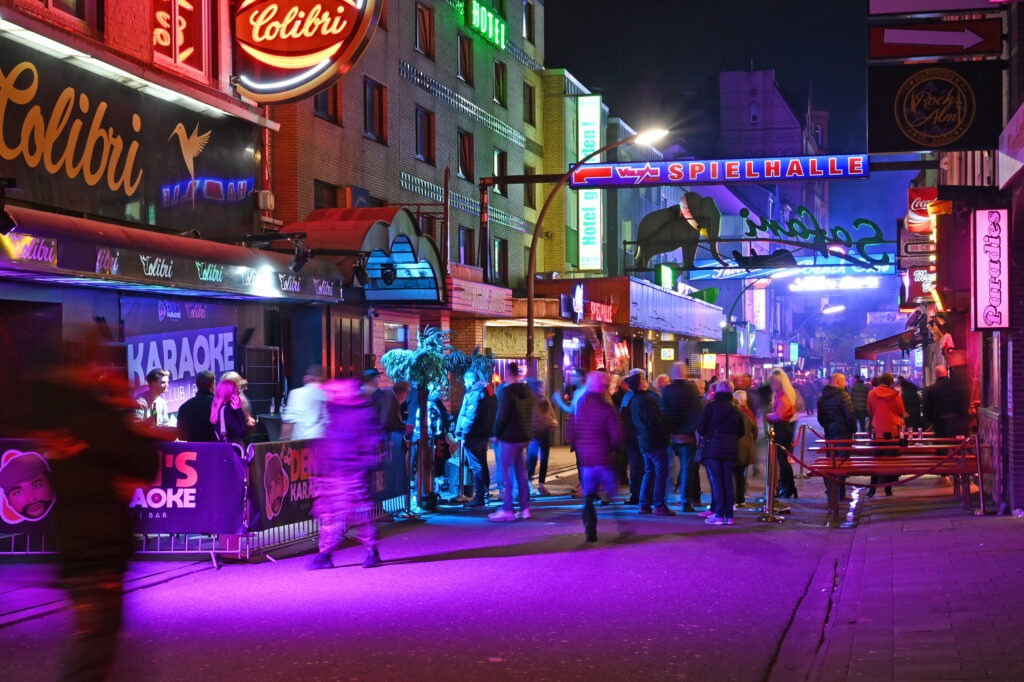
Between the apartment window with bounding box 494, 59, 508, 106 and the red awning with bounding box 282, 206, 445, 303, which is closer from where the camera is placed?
the red awning with bounding box 282, 206, 445, 303

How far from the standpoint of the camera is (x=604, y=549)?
12289 mm

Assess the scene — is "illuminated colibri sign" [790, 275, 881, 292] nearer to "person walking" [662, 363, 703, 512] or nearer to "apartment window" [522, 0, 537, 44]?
"apartment window" [522, 0, 537, 44]

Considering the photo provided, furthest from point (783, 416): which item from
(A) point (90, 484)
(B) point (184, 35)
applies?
(A) point (90, 484)

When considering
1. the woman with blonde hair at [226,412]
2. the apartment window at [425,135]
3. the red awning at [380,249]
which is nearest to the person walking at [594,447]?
the woman with blonde hair at [226,412]

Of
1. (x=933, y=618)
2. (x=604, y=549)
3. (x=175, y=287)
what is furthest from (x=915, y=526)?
(x=175, y=287)

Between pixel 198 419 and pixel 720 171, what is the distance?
14.9 metres

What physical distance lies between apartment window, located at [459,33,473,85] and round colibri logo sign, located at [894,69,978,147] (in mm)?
16972

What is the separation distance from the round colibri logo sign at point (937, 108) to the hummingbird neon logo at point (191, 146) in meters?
9.47

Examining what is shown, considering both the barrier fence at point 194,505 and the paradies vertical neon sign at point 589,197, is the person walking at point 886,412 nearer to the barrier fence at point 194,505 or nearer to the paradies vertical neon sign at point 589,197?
the barrier fence at point 194,505

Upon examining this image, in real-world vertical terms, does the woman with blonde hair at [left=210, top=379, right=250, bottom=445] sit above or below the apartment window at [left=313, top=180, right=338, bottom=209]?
below

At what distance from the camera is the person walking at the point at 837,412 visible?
18828 mm

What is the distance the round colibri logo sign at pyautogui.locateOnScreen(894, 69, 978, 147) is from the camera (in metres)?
14.0

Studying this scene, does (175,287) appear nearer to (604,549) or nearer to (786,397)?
(604,549)

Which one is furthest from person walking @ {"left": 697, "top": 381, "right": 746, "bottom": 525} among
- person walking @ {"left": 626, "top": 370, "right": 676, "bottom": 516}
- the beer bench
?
the beer bench
